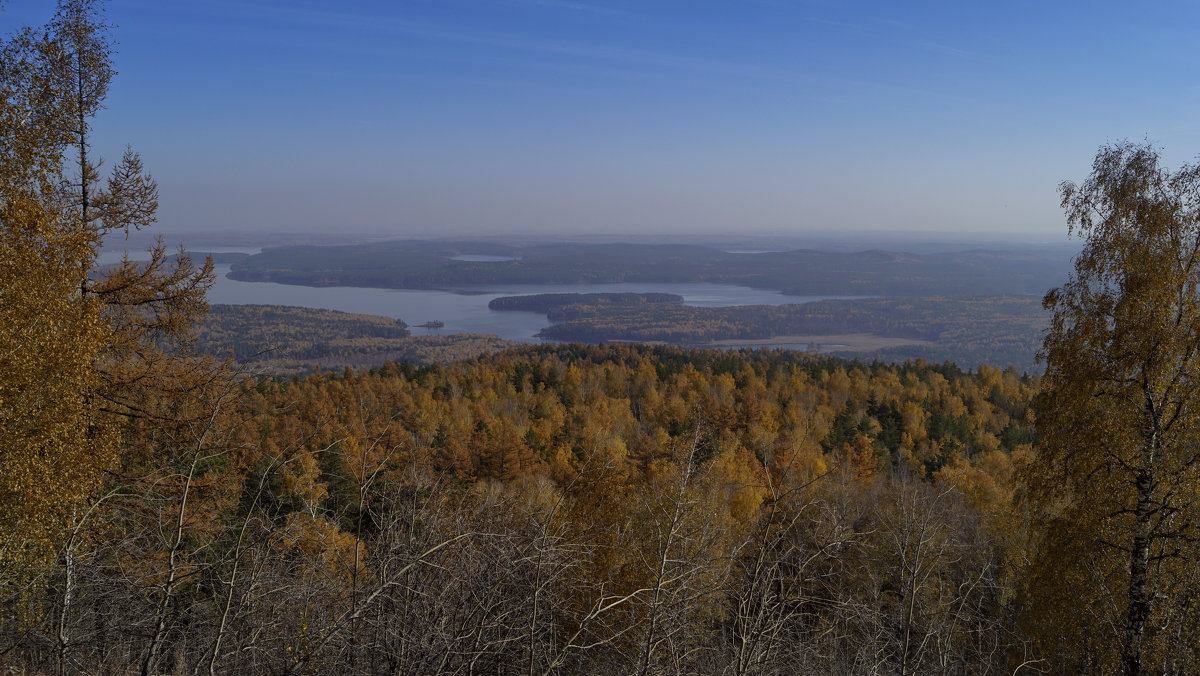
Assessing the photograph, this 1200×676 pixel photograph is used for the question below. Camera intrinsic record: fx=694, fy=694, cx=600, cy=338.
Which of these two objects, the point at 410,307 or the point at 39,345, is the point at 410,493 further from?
the point at 410,307

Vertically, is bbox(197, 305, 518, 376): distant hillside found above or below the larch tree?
below

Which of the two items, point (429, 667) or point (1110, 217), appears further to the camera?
point (1110, 217)

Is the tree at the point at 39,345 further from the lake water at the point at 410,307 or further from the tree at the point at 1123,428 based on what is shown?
the lake water at the point at 410,307

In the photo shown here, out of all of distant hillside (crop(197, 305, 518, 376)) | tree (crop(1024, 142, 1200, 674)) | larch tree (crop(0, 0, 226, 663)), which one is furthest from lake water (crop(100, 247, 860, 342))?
tree (crop(1024, 142, 1200, 674))

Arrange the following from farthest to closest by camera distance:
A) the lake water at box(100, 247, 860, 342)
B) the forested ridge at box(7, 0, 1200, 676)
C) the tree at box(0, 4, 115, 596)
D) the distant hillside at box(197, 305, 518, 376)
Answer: the lake water at box(100, 247, 860, 342)
the distant hillside at box(197, 305, 518, 376)
the tree at box(0, 4, 115, 596)
the forested ridge at box(7, 0, 1200, 676)

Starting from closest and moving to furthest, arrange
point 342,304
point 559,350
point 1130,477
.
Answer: point 1130,477
point 559,350
point 342,304

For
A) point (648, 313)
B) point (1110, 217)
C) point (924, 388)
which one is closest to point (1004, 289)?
point (648, 313)

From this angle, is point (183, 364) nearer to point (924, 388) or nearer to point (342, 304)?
point (924, 388)

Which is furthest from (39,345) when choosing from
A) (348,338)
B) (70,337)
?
(348,338)

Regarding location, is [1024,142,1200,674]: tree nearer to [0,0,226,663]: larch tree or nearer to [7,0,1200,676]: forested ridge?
[7,0,1200,676]: forested ridge

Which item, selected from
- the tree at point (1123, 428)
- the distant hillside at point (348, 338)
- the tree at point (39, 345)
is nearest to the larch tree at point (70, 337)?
the tree at point (39, 345)
